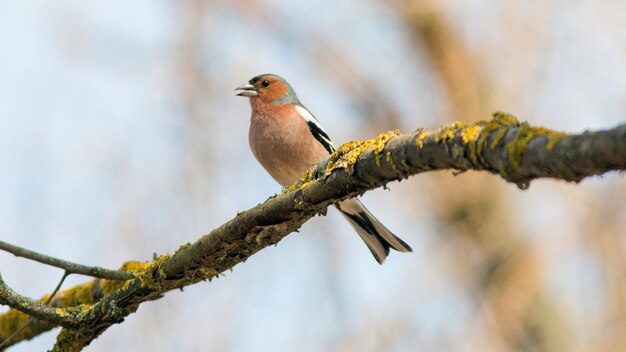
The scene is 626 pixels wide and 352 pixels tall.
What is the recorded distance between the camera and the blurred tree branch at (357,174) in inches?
83.1

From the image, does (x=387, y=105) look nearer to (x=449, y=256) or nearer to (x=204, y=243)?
(x=449, y=256)

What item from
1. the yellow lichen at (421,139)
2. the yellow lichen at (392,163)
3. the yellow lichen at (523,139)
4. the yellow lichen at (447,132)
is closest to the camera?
the yellow lichen at (523,139)

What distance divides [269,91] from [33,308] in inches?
161

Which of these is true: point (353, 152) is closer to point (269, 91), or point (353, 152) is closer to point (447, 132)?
point (447, 132)

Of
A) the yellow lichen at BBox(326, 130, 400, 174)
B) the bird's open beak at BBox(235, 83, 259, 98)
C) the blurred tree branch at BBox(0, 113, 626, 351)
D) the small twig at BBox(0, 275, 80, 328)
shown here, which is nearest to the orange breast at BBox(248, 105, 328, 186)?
the bird's open beak at BBox(235, 83, 259, 98)

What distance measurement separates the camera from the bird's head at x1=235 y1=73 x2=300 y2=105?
727 cm

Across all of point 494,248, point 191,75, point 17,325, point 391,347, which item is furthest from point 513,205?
point 17,325

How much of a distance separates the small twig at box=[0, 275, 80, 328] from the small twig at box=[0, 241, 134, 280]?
143 mm

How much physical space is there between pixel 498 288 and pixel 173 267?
8.08 m

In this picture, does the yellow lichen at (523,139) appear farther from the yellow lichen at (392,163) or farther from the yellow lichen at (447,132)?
the yellow lichen at (392,163)

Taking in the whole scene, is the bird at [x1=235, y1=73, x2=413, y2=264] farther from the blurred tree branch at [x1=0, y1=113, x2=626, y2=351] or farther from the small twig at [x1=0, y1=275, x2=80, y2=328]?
the small twig at [x1=0, y1=275, x2=80, y2=328]

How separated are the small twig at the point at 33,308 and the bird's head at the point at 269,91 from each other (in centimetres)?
376

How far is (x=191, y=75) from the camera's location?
10.1m

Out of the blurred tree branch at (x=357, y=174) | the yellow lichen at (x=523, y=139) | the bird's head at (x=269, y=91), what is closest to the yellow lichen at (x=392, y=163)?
the blurred tree branch at (x=357, y=174)
